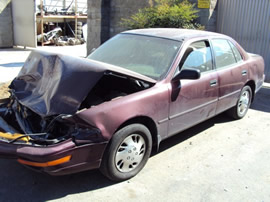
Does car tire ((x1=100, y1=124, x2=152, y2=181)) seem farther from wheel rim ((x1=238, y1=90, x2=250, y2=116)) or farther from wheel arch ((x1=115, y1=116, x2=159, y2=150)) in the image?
wheel rim ((x1=238, y1=90, x2=250, y2=116))

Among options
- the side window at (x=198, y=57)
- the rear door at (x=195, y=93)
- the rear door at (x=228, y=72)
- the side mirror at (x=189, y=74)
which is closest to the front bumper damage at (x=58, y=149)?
the rear door at (x=195, y=93)

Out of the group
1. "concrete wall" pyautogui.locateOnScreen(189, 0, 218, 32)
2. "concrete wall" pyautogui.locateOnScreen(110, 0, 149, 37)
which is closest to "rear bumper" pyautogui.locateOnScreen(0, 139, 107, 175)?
"concrete wall" pyautogui.locateOnScreen(189, 0, 218, 32)

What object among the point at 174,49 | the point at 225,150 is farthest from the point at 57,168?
the point at 225,150

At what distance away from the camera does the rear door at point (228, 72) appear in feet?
15.3

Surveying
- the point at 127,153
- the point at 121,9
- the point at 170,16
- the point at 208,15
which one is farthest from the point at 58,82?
the point at 121,9

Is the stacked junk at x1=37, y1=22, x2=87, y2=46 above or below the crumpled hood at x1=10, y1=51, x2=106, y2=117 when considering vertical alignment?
below

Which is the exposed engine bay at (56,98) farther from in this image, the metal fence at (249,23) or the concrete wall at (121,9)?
the concrete wall at (121,9)

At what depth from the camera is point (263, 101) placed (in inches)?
275

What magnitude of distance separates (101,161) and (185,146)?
1.69 metres

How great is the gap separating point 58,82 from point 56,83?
0.04 metres

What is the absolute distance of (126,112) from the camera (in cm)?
316

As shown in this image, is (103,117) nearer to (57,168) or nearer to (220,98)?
(57,168)

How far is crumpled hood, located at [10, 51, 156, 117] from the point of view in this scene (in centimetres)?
305

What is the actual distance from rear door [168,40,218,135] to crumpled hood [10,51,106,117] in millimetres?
1174
